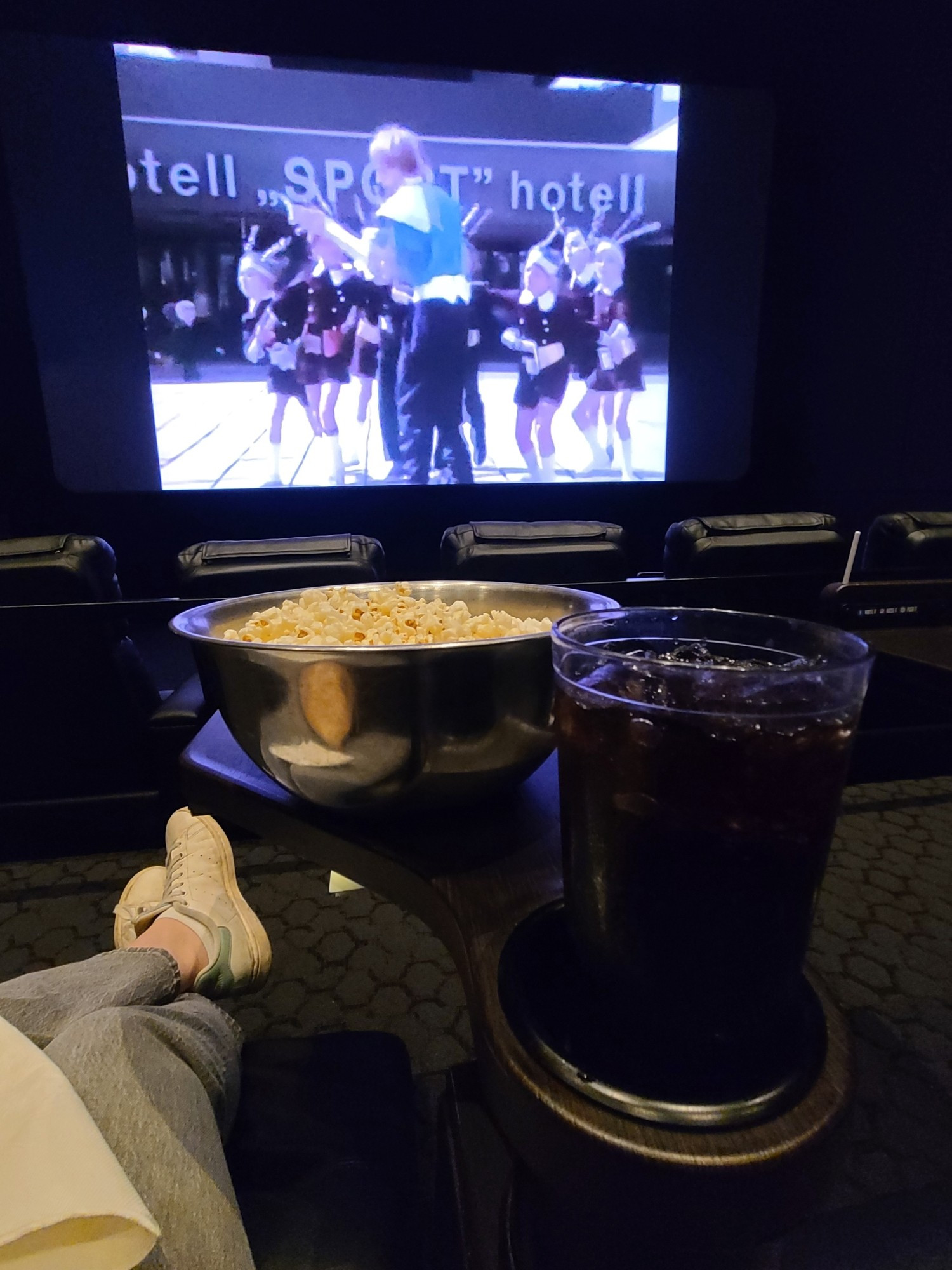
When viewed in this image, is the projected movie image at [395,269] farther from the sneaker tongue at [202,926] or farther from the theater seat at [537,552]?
the sneaker tongue at [202,926]

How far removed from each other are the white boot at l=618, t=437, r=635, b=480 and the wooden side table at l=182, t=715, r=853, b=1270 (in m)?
4.39

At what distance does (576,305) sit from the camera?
14.7ft

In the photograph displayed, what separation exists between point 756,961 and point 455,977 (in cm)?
132

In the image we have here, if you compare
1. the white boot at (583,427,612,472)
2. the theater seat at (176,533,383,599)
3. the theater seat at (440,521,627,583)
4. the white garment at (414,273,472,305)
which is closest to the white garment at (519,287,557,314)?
the white garment at (414,273,472,305)

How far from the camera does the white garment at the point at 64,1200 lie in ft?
1.49

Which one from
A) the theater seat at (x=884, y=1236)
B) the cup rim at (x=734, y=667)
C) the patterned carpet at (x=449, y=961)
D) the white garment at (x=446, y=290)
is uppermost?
the white garment at (x=446, y=290)

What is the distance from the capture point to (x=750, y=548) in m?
2.05

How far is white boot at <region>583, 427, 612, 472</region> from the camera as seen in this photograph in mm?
4637

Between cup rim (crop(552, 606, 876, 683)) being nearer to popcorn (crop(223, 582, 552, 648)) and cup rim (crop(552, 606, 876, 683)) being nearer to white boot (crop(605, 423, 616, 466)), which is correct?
popcorn (crop(223, 582, 552, 648))

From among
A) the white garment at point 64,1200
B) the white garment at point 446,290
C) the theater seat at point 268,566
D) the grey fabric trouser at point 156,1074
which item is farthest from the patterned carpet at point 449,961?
the white garment at point 446,290

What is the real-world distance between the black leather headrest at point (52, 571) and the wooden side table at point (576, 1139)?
1443mm

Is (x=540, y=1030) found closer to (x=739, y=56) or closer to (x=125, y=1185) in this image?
(x=125, y=1185)

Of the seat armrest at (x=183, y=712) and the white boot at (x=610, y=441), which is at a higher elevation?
the white boot at (x=610, y=441)

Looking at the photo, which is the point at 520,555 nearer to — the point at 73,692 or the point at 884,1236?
the point at 73,692
